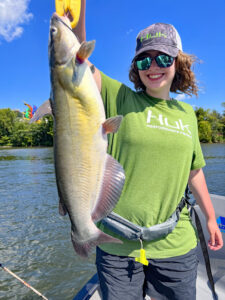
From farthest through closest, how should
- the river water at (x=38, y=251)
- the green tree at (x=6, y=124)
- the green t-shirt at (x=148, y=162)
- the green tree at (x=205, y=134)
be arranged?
the green tree at (x=6, y=124)
the green tree at (x=205, y=134)
the river water at (x=38, y=251)
the green t-shirt at (x=148, y=162)

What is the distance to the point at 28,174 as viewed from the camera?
59.9ft

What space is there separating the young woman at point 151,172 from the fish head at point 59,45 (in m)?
0.35

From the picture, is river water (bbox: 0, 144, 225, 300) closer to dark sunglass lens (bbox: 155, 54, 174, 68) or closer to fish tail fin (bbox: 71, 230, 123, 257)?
fish tail fin (bbox: 71, 230, 123, 257)

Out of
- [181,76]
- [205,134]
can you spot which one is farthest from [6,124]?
[181,76]

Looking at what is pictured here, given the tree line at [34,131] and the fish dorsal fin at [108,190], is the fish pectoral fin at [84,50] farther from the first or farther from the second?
the tree line at [34,131]

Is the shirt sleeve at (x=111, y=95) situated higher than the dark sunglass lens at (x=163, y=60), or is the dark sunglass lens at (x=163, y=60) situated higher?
the dark sunglass lens at (x=163, y=60)

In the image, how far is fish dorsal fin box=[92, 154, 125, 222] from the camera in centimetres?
134

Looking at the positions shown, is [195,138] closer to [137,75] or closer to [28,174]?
[137,75]

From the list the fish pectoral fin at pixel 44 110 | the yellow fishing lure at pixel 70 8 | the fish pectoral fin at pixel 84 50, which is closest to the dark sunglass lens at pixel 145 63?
the yellow fishing lure at pixel 70 8

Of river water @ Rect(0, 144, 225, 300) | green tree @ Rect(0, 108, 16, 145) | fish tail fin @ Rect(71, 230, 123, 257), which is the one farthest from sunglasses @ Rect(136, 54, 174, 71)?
green tree @ Rect(0, 108, 16, 145)

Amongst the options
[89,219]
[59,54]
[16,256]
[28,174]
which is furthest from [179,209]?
[28,174]

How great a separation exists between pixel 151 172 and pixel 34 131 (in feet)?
193

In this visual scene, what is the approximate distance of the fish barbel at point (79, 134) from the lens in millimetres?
1215

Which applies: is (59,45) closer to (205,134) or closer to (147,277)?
(147,277)
